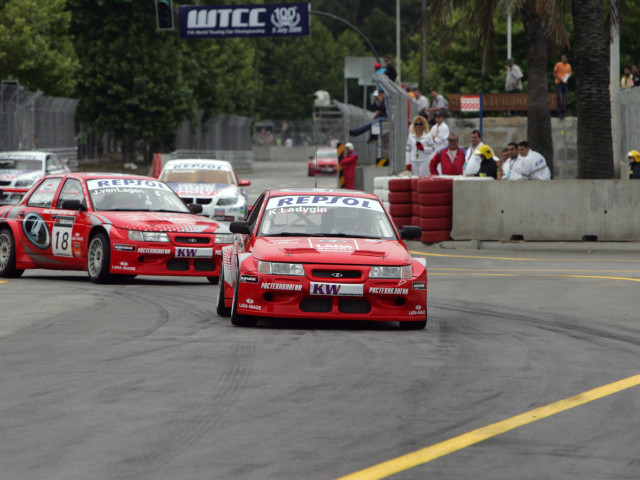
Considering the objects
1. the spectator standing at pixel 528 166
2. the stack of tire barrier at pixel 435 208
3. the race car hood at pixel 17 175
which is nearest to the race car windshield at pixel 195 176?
the stack of tire barrier at pixel 435 208

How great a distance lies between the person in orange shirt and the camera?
111 ft

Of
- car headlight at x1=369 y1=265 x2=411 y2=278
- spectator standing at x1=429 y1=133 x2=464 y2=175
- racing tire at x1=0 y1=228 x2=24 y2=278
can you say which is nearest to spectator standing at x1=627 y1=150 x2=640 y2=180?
spectator standing at x1=429 y1=133 x2=464 y2=175

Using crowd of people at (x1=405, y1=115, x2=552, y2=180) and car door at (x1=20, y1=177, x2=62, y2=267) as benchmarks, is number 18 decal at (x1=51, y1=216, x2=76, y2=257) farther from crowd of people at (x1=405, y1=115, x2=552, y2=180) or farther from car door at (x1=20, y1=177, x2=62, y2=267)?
crowd of people at (x1=405, y1=115, x2=552, y2=180)

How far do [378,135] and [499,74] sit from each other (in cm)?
1774

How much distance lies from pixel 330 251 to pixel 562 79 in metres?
24.3

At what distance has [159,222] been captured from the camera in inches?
622

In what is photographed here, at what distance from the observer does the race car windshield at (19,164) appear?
33.8m

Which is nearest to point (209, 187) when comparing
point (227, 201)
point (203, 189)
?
point (203, 189)

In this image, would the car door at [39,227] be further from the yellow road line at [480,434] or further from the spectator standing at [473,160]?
the yellow road line at [480,434]

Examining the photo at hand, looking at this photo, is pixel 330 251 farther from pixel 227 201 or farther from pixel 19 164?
pixel 19 164

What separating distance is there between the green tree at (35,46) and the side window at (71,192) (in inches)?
1173

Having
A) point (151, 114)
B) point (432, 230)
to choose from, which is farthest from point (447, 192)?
point (151, 114)

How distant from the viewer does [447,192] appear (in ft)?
73.7

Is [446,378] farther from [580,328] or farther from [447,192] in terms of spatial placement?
[447,192]
